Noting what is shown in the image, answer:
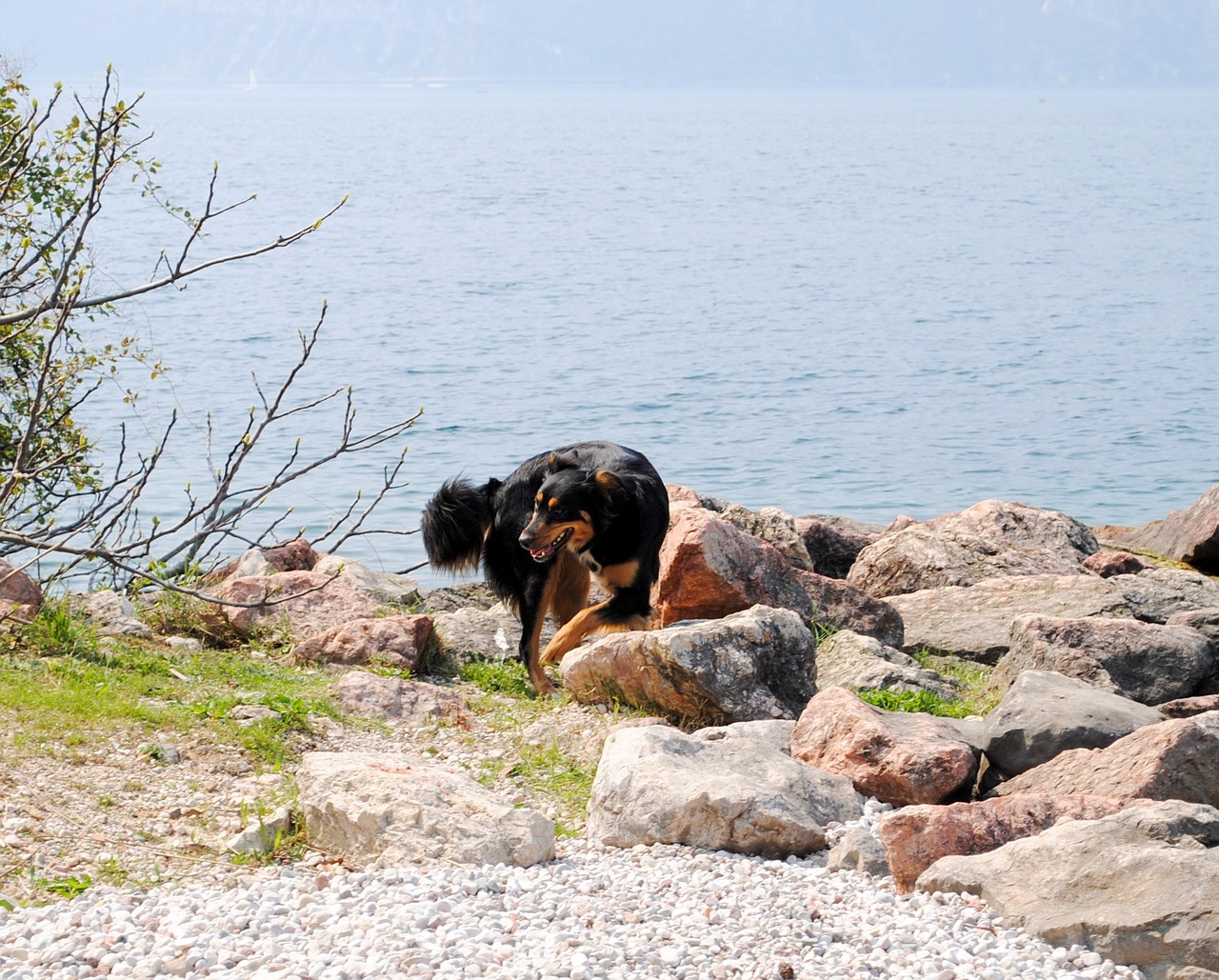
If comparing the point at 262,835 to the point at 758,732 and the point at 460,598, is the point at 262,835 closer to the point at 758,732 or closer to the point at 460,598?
the point at 758,732

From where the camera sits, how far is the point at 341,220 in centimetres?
5288

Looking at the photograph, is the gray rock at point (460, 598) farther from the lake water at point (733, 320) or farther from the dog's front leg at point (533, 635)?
the lake water at point (733, 320)

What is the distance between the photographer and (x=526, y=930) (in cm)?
475

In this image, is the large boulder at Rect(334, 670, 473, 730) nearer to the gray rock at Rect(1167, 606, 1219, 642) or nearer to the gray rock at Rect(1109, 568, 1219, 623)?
the gray rock at Rect(1167, 606, 1219, 642)

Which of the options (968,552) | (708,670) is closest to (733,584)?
(708,670)

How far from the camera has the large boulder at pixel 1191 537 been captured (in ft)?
45.8

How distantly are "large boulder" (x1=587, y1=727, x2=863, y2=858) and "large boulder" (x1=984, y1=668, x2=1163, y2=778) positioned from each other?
99 centimetres

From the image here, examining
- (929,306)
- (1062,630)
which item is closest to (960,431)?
(929,306)

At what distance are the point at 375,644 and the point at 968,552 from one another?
5.81m

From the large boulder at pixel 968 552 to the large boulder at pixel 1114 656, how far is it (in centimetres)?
293

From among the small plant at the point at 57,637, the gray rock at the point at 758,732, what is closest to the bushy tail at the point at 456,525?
the small plant at the point at 57,637

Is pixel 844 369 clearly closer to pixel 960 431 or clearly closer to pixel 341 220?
pixel 960 431

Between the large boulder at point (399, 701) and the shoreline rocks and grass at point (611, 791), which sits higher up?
the shoreline rocks and grass at point (611, 791)

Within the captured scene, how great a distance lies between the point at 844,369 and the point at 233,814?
25.4 metres
